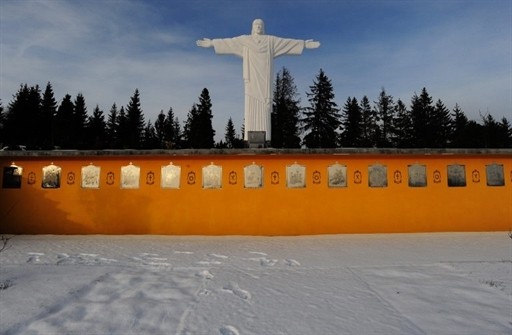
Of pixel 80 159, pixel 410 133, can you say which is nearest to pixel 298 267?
pixel 80 159

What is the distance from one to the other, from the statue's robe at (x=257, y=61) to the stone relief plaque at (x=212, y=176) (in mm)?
2209

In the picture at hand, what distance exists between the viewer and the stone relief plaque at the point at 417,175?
34.2 ft

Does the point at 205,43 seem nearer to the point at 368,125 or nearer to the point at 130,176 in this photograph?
the point at 130,176

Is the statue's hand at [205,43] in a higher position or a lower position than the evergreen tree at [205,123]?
lower

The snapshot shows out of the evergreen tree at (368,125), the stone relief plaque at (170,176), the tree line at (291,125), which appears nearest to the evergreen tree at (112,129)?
the tree line at (291,125)

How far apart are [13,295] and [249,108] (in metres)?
8.76

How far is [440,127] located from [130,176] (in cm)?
4470

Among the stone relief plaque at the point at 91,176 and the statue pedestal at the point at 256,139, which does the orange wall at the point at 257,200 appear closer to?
the stone relief plaque at the point at 91,176

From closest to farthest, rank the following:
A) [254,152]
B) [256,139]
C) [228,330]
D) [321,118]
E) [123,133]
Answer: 1. [228,330]
2. [254,152]
3. [256,139]
4. [321,118]
5. [123,133]

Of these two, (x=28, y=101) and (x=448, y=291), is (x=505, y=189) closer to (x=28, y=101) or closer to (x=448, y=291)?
(x=448, y=291)

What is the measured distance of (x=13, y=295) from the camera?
4.64m

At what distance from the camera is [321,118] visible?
3922 centimetres

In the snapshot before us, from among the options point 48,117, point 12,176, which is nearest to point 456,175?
point 12,176

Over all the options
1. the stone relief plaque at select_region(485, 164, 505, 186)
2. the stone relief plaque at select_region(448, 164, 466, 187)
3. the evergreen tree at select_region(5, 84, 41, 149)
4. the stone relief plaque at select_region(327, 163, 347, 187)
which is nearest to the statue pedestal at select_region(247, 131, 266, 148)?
the stone relief plaque at select_region(327, 163, 347, 187)
